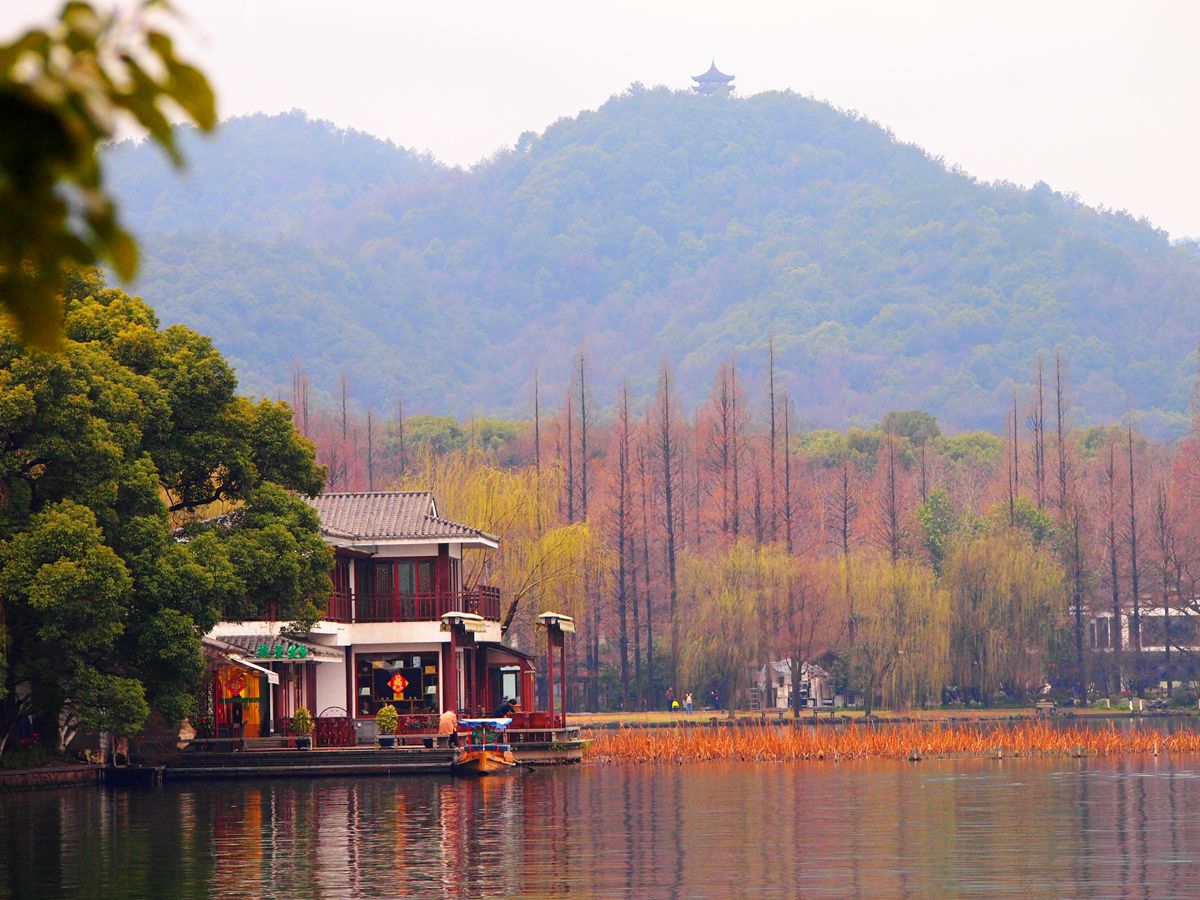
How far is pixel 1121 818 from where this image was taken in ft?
94.8

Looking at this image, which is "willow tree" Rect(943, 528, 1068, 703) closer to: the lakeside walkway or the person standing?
the lakeside walkway

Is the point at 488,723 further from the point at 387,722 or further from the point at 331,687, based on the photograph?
the point at 331,687

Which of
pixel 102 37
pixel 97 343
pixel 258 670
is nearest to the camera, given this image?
pixel 102 37

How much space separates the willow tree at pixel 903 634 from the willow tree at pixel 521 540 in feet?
36.8

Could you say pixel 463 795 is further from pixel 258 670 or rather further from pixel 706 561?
pixel 706 561

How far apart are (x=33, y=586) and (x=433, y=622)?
17568 mm

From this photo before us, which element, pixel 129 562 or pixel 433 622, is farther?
pixel 433 622

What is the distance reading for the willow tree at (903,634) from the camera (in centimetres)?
7506

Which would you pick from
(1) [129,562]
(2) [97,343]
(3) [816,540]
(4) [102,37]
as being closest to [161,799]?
(1) [129,562]

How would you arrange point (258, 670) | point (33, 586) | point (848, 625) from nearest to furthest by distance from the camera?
point (33, 586)
point (258, 670)
point (848, 625)

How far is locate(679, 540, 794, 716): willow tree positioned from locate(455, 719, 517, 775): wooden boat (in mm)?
28678

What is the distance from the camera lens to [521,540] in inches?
2795

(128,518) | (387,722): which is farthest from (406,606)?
(128,518)

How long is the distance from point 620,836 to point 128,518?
1568 centimetres
